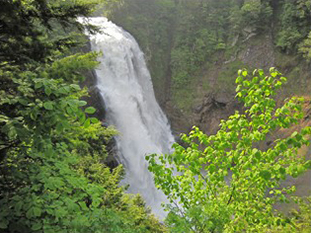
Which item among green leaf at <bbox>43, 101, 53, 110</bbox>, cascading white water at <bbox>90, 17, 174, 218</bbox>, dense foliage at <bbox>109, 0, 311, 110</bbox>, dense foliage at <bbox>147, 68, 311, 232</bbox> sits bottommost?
green leaf at <bbox>43, 101, 53, 110</bbox>

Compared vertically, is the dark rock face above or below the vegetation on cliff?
above

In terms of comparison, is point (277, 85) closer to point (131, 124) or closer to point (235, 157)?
point (235, 157)

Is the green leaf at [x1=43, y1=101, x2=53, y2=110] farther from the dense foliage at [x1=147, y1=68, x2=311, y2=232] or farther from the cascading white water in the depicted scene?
the cascading white water

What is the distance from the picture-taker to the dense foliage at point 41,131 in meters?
2.00

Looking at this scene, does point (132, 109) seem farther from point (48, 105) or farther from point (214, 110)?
point (48, 105)

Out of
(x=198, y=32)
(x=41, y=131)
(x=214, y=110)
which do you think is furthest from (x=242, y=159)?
(x=198, y=32)

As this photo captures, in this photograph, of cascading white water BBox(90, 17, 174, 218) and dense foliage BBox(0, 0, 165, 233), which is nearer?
dense foliage BBox(0, 0, 165, 233)

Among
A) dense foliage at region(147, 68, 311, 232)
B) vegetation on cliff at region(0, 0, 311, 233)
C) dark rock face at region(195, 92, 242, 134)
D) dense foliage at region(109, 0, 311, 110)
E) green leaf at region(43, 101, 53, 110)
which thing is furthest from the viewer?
dark rock face at region(195, 92, 242, 134)

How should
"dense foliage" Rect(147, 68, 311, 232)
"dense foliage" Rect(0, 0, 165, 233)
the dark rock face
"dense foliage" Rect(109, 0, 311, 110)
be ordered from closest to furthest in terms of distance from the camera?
"dense foliage" Rect(0, 0, 165, 233)
"dense foliage" Rect(147, 68, 311, 232)
"dense foliage" Rect(109, 0, 311, 110)
the dark rock face

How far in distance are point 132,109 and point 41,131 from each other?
1812 centimetres

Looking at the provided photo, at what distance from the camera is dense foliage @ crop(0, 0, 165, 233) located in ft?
6.57

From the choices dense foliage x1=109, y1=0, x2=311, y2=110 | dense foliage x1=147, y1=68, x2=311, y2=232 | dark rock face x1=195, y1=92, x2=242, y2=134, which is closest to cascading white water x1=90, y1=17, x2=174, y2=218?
dense foliage x1=109, y1=0, x2=311, y2=110

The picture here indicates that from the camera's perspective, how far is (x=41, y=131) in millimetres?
2133

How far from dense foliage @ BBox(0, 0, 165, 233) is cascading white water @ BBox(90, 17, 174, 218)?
12.4 m
